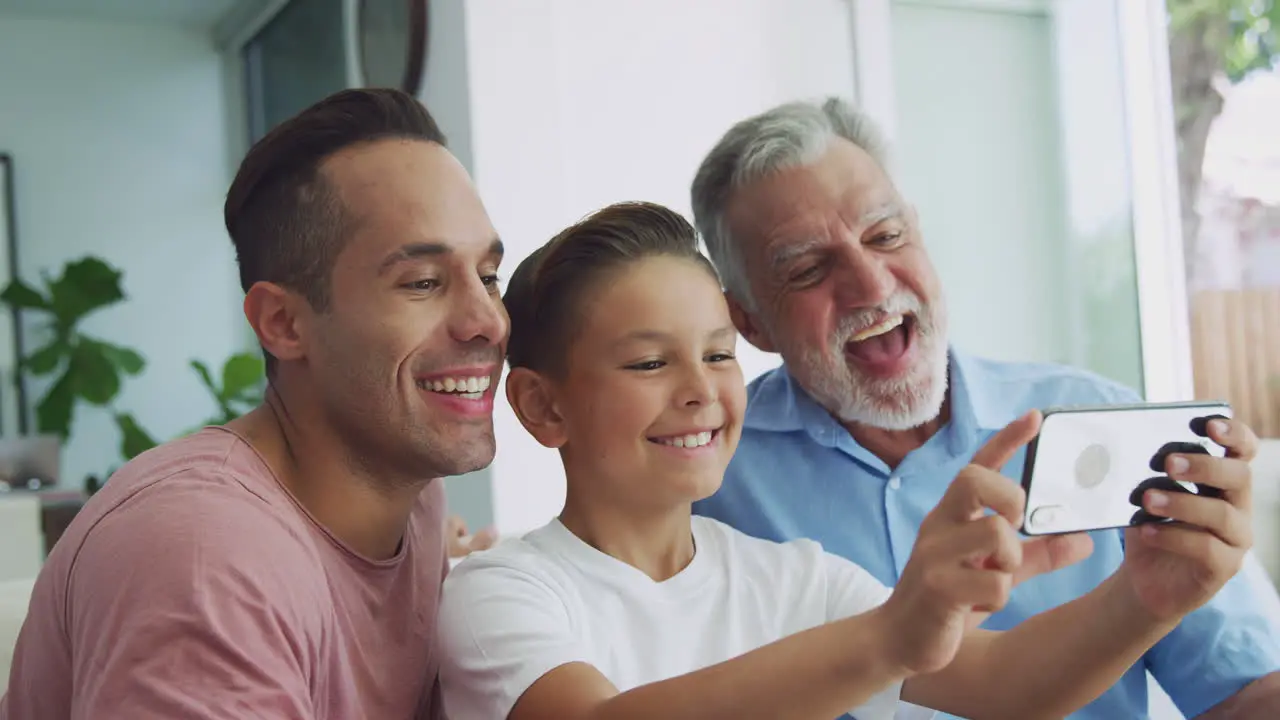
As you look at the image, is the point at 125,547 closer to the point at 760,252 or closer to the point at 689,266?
the point at 689,266

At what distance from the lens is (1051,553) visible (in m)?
1.16

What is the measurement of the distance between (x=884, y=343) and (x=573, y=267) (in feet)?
1.74

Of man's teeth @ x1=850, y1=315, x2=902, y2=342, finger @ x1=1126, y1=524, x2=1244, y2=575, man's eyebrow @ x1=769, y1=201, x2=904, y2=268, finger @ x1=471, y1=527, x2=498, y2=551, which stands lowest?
finger @ x1=471, y1=527, x2=498, y2=551

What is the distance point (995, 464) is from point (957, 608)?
15 centimetres

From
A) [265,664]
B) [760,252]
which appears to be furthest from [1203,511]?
[265,664]

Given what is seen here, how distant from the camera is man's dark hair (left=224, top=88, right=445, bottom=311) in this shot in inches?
50.3

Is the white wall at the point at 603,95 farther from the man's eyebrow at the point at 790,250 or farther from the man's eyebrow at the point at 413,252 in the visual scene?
the man's eyebrow at the point at 413,252

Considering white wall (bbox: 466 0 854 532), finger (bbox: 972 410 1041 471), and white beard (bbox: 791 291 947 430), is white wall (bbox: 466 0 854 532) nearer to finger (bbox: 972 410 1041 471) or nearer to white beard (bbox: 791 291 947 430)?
white beard (bbox: 791 291 947 430)

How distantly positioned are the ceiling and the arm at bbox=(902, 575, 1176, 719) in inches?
215

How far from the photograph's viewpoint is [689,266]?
1334mm

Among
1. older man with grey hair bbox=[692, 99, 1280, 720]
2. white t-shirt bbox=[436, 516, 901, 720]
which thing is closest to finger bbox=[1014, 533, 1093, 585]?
white t-shirt bbox=[436, 516, 901, 720]

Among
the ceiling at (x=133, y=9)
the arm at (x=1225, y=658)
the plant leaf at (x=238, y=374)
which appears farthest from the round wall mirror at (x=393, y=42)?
the arm at (x=1225, y=658)

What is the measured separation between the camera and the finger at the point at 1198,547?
1150 mm

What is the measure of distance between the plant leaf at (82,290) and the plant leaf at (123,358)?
6.1 inches
